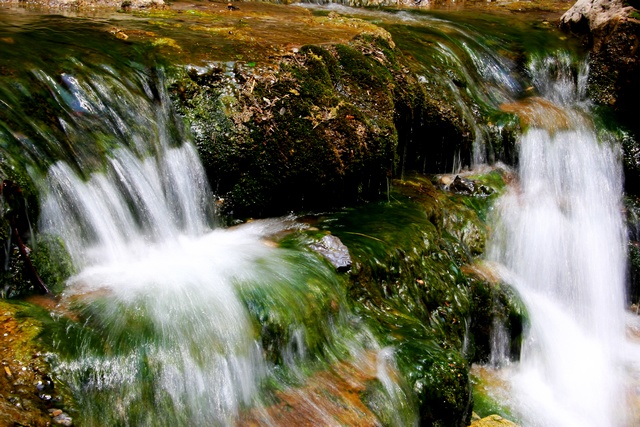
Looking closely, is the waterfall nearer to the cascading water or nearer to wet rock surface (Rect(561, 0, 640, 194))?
wet rock surface (Rect(561, 0, 640, 194))

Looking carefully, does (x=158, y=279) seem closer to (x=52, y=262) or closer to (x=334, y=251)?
(x=52, y=262)

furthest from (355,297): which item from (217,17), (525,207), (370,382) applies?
(217,17)

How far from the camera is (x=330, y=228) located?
585 cm

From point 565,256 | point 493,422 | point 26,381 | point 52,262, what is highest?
point 52,262

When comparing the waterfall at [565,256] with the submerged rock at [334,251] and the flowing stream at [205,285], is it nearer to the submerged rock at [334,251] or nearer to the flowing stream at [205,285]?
the flowing stream at [205,285]

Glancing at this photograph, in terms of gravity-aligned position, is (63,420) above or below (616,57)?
below

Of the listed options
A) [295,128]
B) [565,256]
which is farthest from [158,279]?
[565,256]

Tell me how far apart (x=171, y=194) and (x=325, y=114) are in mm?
1900

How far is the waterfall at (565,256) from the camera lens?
610cm

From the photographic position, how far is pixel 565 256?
304 inches

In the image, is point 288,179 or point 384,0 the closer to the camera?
point 288,179

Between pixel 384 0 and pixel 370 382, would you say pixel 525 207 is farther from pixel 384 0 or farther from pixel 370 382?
pixel 384 0

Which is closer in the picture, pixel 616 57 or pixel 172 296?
pixel 172 296

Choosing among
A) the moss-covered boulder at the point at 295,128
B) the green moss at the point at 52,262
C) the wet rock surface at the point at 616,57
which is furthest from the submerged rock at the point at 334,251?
the wet rock surface at the point at 616,57
